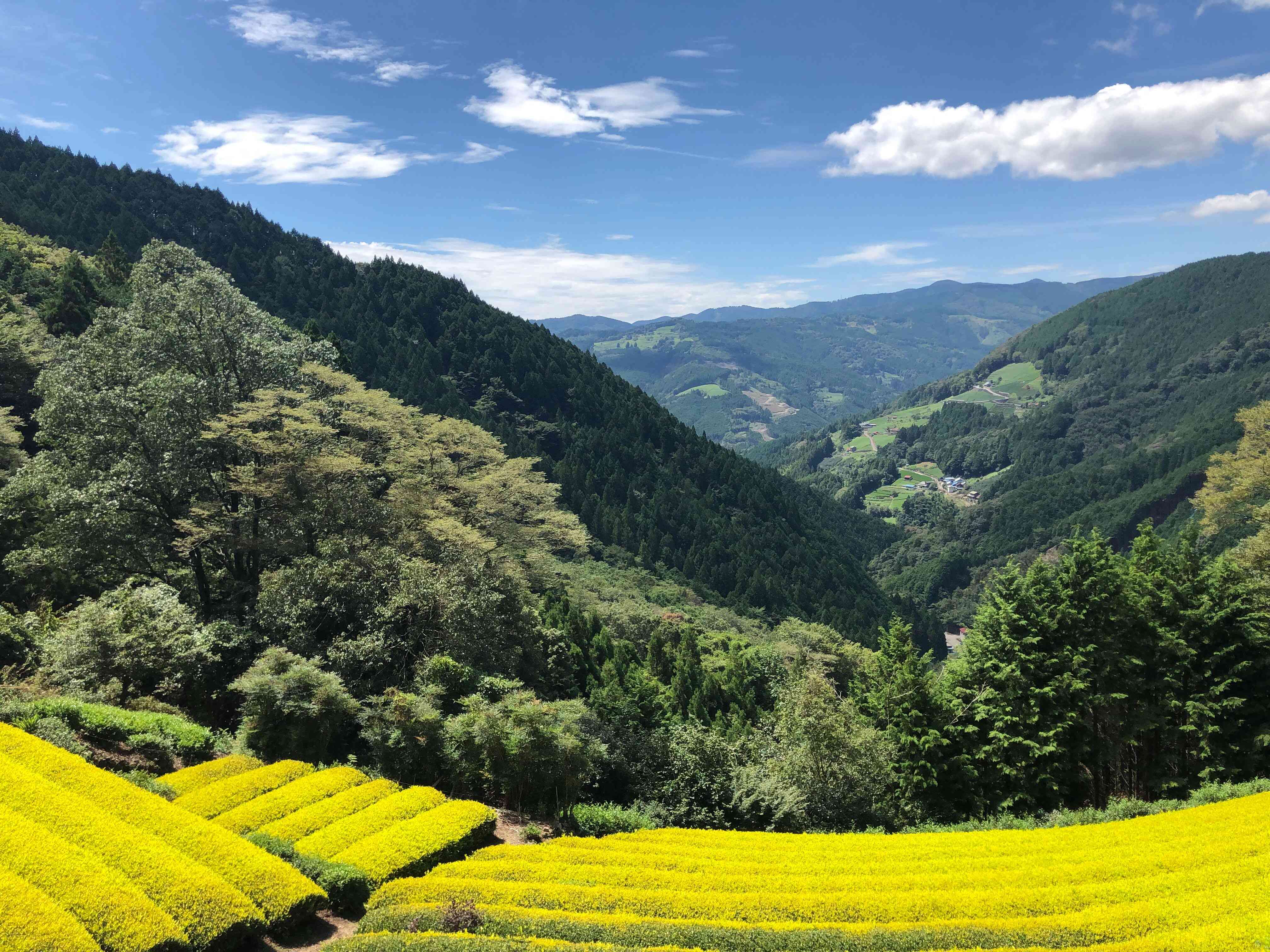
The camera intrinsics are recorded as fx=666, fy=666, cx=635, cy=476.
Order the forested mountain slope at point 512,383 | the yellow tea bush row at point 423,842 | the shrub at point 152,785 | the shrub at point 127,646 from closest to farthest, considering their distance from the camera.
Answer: the yellow tea bush row at point 423,842 → the shrub at point 152,785 → the shrub at point 127,646 → the forested mountain slope at point 512,383

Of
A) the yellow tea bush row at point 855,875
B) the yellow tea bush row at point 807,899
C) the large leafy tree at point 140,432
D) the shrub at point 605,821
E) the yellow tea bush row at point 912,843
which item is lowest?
the shrub at point 605,821

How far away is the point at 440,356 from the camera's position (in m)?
150

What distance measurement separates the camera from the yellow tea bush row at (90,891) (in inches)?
506

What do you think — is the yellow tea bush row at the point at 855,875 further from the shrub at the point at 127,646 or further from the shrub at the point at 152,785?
the shrub at the point at 127,646

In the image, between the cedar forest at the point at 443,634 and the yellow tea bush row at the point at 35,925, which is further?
the cedar forest at the point at 443,634

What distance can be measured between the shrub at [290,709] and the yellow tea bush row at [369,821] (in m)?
4.69

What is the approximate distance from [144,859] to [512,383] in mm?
141237

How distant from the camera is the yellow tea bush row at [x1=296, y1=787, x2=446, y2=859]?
18.8 metres

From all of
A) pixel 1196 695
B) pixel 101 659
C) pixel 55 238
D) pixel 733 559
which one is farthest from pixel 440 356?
pixel 1196 695

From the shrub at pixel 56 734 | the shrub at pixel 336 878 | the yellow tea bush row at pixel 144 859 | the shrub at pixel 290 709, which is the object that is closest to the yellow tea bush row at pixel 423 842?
the shrub at pixel 336 878

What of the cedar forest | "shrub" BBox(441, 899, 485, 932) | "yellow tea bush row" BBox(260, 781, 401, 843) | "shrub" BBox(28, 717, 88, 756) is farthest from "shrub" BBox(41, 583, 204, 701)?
"shrub" BBox(441, 899, 485, 932)

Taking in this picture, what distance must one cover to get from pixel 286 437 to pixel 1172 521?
673 feet

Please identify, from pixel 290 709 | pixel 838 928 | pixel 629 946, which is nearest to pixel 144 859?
pixel 290 709

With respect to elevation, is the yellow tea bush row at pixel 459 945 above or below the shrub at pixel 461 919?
above
